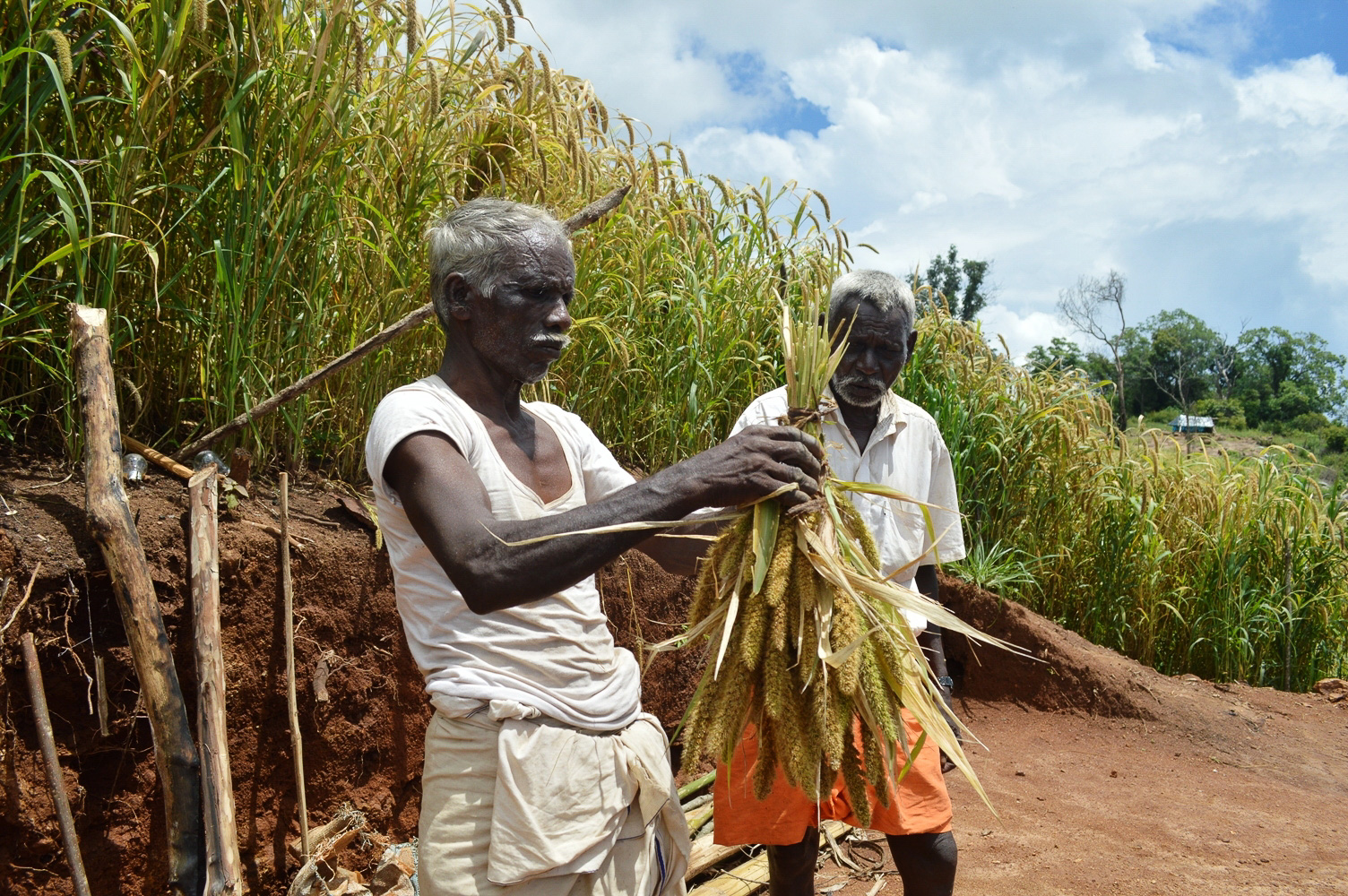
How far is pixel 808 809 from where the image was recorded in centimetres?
239

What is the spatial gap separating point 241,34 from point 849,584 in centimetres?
226

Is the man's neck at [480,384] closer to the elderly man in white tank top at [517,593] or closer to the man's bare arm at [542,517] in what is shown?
the elderly man in white tank top at [517,593]

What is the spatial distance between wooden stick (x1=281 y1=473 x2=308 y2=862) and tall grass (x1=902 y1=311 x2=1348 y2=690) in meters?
4.11

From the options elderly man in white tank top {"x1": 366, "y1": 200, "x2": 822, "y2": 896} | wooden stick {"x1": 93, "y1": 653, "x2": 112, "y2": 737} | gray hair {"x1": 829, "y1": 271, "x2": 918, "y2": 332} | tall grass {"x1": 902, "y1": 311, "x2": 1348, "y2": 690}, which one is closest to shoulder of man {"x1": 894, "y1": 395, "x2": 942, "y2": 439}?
gray hair {"x1": 829, "y1": 271, "x2": 918, "y2": 332}

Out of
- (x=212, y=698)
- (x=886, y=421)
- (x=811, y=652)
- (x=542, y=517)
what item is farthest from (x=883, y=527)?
(x=212, y=698)

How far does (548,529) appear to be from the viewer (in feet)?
5.17

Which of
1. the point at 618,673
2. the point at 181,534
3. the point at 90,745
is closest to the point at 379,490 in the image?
the point at 618,673

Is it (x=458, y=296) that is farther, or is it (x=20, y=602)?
(x=20, y=602)

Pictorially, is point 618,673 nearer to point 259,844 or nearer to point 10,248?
point 259,844

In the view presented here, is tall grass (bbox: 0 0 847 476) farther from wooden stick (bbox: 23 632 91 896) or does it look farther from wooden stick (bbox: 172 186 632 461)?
wooden stick (bbox: 23 632 91 896)

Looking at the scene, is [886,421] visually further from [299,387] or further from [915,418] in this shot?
[299,387]

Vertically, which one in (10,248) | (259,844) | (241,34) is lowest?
(259,844)

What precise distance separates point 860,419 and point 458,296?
52.7 inches

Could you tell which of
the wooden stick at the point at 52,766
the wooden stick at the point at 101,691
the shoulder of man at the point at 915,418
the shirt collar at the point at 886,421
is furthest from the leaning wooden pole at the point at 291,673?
the shoulder of man at the point at 915,418
